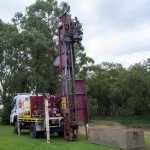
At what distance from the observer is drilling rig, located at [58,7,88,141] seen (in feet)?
63.3

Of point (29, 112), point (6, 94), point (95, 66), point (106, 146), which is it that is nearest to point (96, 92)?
point (95, 66)

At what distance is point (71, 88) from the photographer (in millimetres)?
19750

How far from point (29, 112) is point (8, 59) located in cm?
1724

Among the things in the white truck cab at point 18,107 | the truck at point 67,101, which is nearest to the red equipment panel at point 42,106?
the truck at point 67,101

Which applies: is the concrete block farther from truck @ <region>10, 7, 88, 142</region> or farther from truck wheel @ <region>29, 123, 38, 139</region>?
truck wheel @ <region>29, 123, 38, 139</region>

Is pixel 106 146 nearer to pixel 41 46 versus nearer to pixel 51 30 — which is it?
pixel 41 46

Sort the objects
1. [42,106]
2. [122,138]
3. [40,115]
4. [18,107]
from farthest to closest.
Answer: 1. [18,107]
2. [42,106]
3. [40,115]
4. [122,138]

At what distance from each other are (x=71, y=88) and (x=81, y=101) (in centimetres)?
88

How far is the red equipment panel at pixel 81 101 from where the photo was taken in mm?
19516

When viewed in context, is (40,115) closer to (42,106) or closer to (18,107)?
(42,106)

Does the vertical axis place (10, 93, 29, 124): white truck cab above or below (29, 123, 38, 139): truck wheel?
above

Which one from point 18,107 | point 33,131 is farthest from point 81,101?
point 18,107

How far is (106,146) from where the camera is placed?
16.0 m

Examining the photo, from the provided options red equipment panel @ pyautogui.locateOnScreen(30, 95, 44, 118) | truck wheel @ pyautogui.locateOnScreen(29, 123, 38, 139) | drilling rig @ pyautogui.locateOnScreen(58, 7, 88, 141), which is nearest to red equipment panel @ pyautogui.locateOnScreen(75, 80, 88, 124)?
drilling rig @ pyautogui.locateOnScreen(58, 7, 88, 141)
